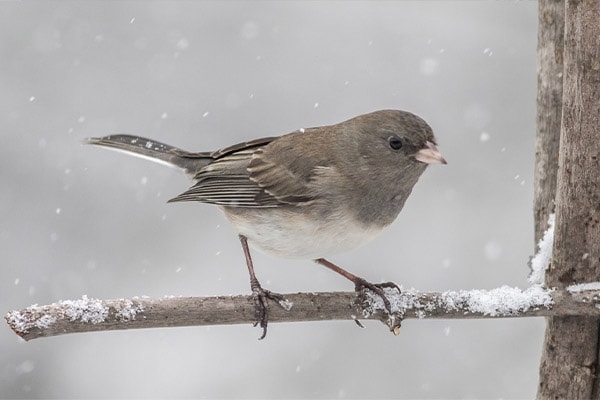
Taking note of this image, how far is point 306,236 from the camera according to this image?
10.5 feet

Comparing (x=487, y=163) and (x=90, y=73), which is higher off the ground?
(x=90, y=73)

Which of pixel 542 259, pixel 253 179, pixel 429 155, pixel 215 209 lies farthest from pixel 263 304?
pixel 215 209

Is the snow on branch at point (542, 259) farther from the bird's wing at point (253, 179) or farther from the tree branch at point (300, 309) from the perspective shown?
the bird's wing at point (253, 179)

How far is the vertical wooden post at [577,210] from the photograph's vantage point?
279 cm

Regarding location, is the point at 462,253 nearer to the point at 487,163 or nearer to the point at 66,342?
the point at 487,163

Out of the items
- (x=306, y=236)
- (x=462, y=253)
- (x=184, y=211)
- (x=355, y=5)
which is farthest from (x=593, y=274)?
(x=355, y=5)

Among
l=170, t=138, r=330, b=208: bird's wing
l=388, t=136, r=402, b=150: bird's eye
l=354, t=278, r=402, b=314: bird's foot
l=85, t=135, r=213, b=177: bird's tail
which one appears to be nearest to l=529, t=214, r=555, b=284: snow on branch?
l=354, t=278, r=402, b=314: bird's foot

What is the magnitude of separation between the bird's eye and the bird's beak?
88 mm

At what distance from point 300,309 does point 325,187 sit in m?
0.53

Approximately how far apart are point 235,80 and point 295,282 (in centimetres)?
150

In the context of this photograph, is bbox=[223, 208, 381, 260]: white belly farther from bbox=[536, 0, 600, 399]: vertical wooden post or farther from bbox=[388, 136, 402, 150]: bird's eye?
bbox=[536, 0, 600, 399]: vertical wooden post

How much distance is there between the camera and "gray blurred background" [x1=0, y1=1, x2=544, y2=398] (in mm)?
5207

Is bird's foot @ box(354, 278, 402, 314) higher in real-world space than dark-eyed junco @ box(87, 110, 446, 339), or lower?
lower

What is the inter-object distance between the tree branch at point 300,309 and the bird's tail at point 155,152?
1043 mm
